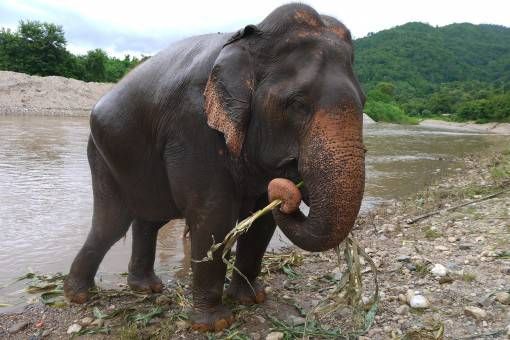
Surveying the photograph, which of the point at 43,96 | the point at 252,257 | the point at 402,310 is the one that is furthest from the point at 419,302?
the point at 43,96

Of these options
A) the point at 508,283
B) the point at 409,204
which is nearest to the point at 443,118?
the point at 409,204

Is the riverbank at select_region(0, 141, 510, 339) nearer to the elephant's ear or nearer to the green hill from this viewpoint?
the elephant's ear

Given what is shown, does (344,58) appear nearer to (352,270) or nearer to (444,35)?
(352,270)

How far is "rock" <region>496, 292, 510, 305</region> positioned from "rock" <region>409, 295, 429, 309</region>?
496 mm

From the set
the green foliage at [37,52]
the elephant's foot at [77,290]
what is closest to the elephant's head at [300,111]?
the elephant's foot at [77,290]

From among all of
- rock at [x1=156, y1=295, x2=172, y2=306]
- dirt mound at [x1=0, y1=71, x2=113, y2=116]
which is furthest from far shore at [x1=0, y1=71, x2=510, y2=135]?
rock at [x1=156, y1=295, x2=172, y2=306]

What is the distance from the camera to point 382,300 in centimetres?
394

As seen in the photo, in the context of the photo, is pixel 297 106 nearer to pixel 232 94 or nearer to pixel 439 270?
pixel 232 94

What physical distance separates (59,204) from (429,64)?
11222 cm

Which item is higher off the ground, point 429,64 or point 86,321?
point 429,64

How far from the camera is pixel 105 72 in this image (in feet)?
188

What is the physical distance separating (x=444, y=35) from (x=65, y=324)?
13699 centimetres

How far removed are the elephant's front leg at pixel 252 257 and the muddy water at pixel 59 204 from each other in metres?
1.20

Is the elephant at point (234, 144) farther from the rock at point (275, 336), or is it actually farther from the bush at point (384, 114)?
the bush at point (384, 114)
